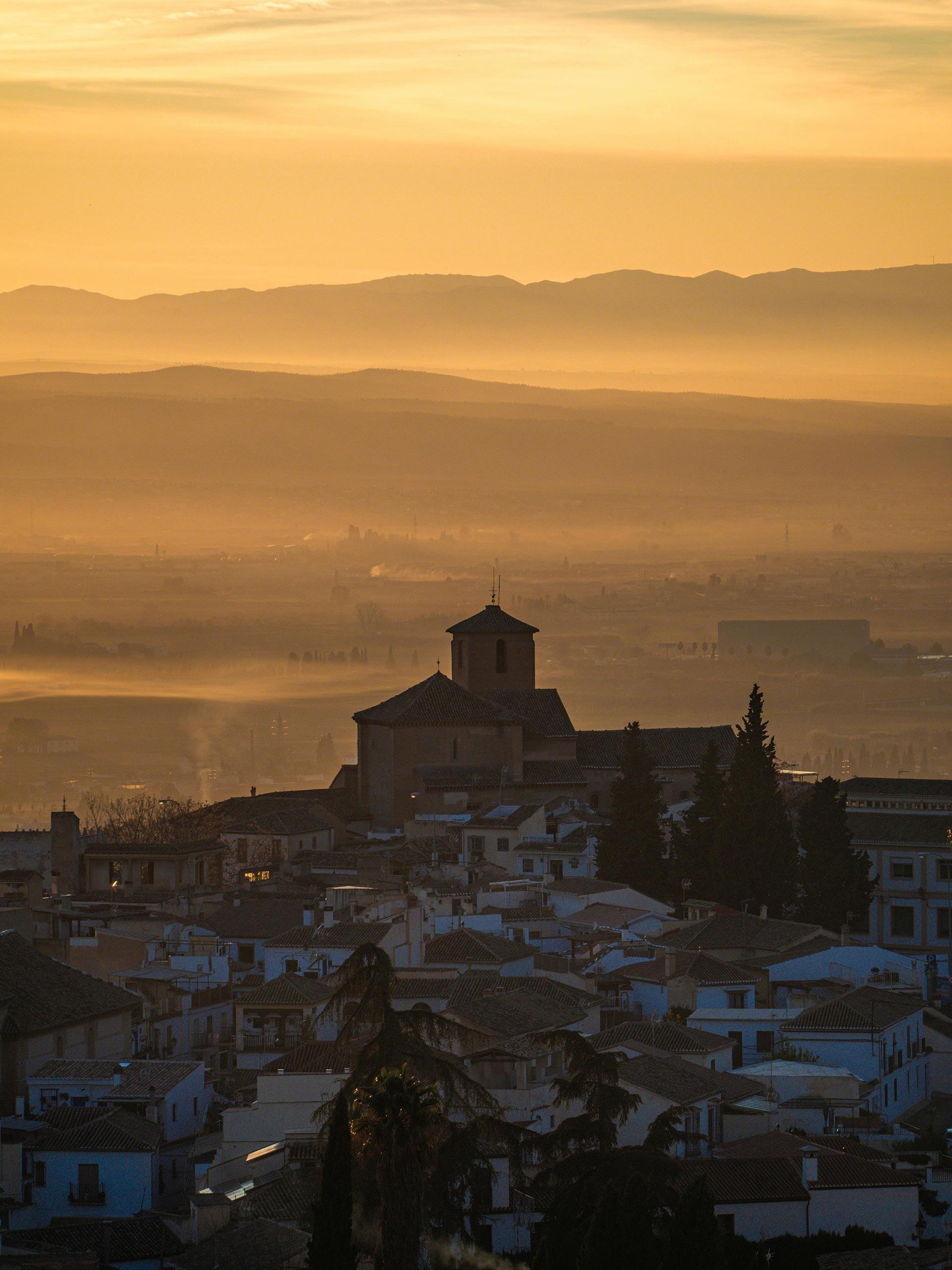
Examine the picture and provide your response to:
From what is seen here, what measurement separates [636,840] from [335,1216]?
112 feet

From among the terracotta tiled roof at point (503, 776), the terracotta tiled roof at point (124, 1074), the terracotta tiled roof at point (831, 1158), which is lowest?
the terracotta tiled roof at point (831, 1158)

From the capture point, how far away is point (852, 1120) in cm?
4172

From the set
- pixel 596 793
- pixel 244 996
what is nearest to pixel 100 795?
pixel 596 793

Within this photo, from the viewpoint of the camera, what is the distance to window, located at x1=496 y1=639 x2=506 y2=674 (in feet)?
271

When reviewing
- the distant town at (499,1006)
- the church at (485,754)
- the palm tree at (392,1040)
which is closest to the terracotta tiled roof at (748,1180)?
the distant town at (499,1006)

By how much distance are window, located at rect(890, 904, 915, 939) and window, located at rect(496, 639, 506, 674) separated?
2155 cm

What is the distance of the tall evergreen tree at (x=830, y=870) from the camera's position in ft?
198

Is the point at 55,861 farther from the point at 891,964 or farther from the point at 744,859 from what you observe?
the point at 891,964

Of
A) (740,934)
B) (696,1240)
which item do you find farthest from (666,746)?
(696,1240)

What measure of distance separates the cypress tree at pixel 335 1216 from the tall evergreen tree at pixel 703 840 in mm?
31711

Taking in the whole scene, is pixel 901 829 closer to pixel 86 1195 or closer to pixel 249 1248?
pixel 86 1195

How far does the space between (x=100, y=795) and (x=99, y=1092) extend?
125510 millimetres

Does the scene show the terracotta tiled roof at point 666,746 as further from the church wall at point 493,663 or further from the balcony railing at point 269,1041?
the balcony railing at point 269,1041

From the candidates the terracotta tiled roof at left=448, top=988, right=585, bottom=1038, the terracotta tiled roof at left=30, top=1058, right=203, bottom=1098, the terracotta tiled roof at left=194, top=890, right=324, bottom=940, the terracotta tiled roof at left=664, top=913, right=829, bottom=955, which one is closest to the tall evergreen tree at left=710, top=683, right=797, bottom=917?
the terracotta tiled roof at left=664, top=913, right=829, bottom=955
